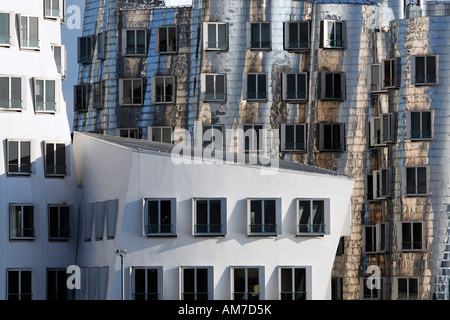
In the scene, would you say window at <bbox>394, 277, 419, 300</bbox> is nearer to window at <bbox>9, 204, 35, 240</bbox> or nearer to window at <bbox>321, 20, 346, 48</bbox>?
window at <bbox>321, 20, 346, 48</bbox>

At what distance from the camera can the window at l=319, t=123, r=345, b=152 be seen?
10625 cm

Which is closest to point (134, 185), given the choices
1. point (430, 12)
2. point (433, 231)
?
point (433, 231)

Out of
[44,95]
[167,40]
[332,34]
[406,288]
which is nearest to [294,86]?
[332,34]

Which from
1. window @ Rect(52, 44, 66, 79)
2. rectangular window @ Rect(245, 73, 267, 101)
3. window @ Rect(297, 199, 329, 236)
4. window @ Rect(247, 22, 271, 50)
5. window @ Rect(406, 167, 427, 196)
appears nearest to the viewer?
window @ Rect(297, 199, 329, 236)

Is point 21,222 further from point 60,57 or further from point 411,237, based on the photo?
point 411,237

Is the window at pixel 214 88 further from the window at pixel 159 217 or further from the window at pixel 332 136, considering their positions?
the window at pixel 159 217

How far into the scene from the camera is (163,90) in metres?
108

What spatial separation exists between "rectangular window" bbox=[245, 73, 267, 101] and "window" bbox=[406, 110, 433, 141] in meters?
9.72

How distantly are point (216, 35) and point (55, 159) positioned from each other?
780 inches

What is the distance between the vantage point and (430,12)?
366ft

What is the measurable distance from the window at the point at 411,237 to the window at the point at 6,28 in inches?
1098

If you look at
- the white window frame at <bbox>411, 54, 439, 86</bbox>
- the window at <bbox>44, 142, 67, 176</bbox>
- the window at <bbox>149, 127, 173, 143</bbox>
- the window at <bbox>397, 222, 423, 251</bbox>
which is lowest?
the window at <bbox>397, 222, 423, 251</bbox>

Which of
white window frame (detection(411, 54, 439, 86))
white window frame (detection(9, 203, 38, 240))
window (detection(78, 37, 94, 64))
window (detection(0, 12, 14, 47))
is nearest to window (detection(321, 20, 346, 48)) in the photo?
white window frame (detection(411, 54, 439, 86))
